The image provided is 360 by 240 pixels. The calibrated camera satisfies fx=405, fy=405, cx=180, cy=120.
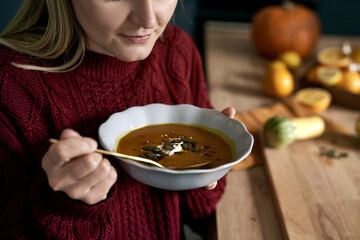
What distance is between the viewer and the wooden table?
118 centimetres

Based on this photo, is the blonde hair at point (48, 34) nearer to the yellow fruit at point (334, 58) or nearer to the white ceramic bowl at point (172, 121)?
the white ceramic bowl at point (172, 121)

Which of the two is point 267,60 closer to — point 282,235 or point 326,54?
point 326,54

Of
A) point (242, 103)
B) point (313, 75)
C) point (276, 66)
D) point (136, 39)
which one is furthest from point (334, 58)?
point (136, 39)

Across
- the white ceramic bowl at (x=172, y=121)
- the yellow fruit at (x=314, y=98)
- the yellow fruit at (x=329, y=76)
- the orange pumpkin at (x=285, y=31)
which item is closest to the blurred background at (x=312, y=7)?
the orange pumpkin at (x=285, y=31)

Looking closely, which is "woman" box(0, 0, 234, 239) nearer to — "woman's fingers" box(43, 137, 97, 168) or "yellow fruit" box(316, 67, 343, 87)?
"woman's fingers" box(43, 137, 97, 168)

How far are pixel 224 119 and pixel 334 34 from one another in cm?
225

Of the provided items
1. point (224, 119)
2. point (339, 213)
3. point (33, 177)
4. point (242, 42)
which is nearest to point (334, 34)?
point (242, 42)

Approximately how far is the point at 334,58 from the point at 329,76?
28 centimetres

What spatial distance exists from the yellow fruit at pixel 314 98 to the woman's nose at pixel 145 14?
1.11 meters

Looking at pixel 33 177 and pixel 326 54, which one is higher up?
pixel 33 177

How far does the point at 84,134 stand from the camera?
3.62 feet

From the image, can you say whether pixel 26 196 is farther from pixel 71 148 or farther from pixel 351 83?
pixel 351 83

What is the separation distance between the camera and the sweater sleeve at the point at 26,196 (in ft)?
3.01

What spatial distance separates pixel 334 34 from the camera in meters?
2.89
